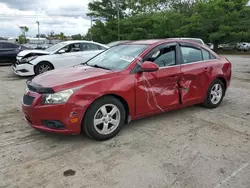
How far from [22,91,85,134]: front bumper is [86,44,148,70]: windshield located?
104 centimetres

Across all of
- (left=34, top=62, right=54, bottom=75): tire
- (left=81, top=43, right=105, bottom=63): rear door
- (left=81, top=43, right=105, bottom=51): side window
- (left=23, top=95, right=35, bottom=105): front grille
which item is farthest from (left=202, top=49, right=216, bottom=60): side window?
(left=34, top=62, right=54, bottom=75): tire

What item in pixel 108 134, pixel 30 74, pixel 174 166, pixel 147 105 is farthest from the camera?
pixel 30 74

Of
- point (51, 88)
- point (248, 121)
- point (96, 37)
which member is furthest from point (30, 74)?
point (96, 37)

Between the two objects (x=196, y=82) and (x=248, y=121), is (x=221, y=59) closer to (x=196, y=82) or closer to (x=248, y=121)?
(x=196, y=82)

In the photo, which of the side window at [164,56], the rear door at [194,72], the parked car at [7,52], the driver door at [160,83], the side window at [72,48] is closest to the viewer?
the driver door at [160,83]

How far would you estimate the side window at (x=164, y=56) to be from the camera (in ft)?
13.4

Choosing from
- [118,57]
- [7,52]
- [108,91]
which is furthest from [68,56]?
[108,91]

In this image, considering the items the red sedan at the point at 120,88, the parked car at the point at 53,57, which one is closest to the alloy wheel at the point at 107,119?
the red sedan at the point at 120,88

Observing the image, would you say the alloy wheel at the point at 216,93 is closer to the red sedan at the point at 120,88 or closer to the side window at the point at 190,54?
the red sedan at the point at 120,88

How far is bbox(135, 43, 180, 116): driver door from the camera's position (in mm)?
3789

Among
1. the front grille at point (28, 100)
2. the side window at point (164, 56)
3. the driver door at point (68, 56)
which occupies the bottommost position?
the front grille at point (28, 100)

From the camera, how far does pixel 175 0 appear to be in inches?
1499

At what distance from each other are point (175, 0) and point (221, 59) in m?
36.2

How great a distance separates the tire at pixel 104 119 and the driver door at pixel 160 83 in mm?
363
